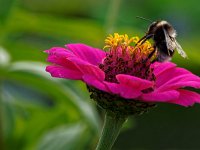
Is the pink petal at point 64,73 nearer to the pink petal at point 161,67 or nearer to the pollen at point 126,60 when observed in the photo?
the pollen at point 126,60

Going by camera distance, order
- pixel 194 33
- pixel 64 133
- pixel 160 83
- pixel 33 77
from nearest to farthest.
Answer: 1. pixel 160 83
2. pixel 33 77
3. pixel 64 133
4. pixel 194 33

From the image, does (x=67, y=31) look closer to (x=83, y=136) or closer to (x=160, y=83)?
(x=83, y=136)

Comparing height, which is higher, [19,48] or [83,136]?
[19,48]

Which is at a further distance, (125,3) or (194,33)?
(125,3)

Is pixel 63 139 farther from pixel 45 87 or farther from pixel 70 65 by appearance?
pixel 70 65

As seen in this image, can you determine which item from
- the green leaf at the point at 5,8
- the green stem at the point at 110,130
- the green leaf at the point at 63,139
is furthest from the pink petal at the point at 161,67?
the green leaf at the point at 63,139

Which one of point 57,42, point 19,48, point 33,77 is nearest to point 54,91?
point 33,77

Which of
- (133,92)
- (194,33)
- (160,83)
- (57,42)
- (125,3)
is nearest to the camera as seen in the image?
(133,92)

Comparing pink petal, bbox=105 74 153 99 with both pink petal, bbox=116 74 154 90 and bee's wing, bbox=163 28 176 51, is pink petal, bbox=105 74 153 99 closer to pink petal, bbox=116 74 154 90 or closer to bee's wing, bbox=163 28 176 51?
pink petal, bbox=116 74 154 90
